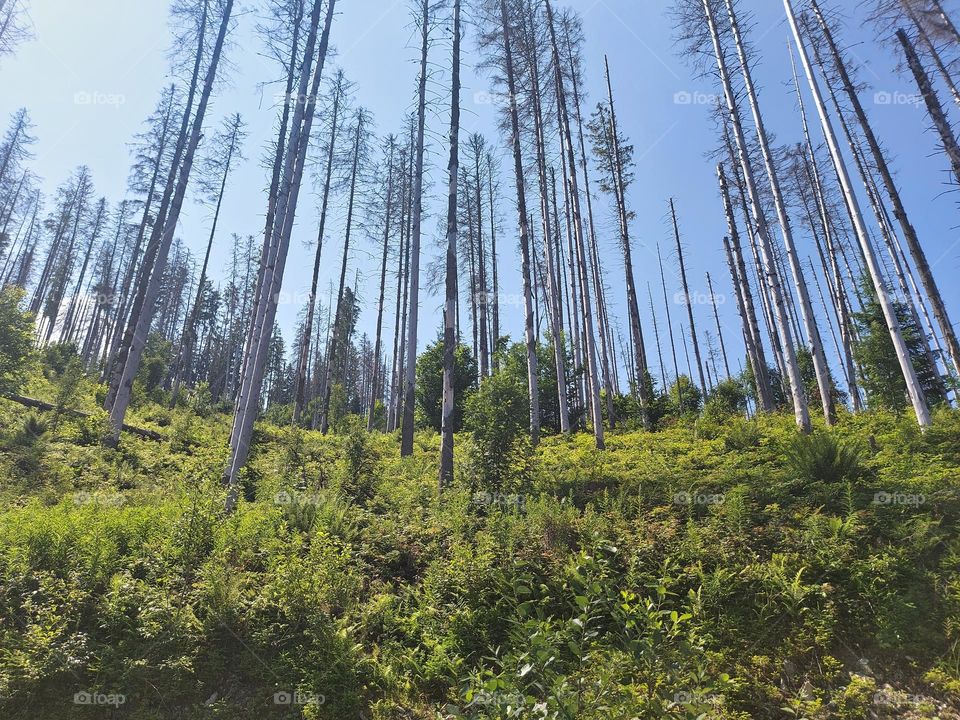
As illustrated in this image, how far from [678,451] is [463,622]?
7491mm

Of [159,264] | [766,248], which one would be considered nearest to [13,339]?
[159,264]

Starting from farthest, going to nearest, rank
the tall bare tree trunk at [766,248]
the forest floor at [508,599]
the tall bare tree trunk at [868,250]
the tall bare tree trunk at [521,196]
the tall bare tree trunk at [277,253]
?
1. the tall bare tree trunk at [521,196]
2. the tall bare tree trunk at [766,248]
3. the tall bare tree trunk at [868,250]
4. the tall bare tree trunk at [277,253]
5. the forest floor at [508,599]

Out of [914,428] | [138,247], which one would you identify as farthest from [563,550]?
[138,247]

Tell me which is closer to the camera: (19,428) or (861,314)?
(19,428)

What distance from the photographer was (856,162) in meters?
19.0

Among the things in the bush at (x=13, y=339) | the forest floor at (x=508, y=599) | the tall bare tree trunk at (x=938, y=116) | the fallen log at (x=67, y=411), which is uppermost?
the tall bare tree trunk at (x=938, y=116)

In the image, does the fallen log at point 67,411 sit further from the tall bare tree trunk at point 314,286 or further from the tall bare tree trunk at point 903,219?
the tall bare tree trunk at point 903,219


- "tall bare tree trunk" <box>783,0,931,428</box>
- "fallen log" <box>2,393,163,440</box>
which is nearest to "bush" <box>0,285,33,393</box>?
"fallen log" <box>2,393,163,440</box>

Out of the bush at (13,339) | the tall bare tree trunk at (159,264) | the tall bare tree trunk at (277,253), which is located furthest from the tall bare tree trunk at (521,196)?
the bush at (13,339)

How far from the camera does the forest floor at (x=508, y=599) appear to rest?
4.14 m

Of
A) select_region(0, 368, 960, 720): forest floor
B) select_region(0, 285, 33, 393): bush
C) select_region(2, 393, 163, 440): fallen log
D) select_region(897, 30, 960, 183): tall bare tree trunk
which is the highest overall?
select_region(897, 30, 960, 183): tall bare tree trunk

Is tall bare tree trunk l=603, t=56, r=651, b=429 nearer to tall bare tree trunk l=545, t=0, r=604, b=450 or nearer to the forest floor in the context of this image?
tall bare tree trunk l=545, t=0, r=604, b=450

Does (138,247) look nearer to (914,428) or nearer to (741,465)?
(741,465)

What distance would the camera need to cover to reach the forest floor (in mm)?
4145
